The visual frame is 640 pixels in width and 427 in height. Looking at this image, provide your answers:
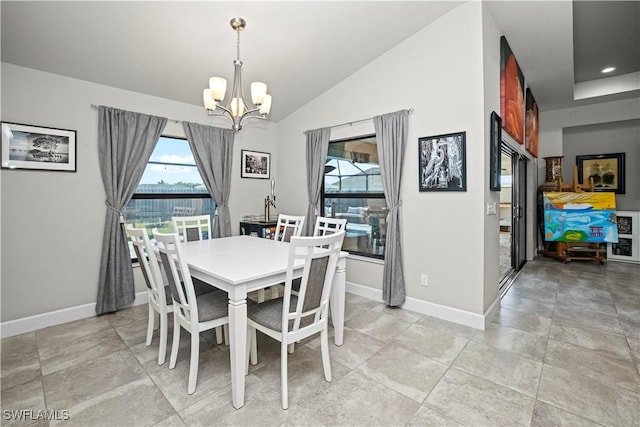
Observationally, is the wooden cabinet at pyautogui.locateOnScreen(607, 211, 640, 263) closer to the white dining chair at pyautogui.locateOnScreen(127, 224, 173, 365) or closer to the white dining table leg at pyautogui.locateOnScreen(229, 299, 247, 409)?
the white dining table leg at pyautogui.locateOnScreen(229, 299, 247, 409)

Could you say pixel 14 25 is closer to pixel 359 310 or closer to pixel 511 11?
pixel 359 310

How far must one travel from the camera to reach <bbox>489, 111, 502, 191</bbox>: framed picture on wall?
112 inches

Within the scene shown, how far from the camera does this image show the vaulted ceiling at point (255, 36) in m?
2.41

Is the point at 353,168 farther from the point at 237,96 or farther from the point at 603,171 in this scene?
the point at 603,171

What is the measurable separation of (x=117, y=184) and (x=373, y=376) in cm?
321

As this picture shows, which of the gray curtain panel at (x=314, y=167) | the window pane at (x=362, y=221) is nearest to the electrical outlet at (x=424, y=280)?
the window pane at (x=362, y=221)

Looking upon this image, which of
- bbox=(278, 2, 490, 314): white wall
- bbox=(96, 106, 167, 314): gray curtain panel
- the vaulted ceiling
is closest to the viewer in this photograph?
the vaulted ceiling

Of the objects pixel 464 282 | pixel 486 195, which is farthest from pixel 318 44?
pixel 464 282

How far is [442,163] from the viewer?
2.97 meters

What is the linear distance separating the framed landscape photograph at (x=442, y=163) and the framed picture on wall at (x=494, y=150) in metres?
0.27

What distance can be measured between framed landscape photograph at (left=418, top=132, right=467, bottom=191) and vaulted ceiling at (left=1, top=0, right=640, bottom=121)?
1.24m

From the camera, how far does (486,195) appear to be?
277 cm

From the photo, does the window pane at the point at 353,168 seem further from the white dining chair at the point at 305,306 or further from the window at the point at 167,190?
the white dining chair at the point at 305,306

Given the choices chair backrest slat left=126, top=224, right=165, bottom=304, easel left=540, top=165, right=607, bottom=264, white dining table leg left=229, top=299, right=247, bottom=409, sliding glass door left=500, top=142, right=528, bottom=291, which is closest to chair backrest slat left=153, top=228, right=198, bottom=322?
chair backrest slat left=126, top=224, right=165, bottom=304
